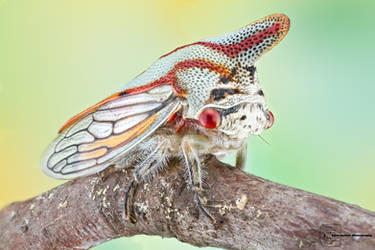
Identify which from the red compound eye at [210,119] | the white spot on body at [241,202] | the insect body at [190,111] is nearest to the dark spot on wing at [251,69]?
the insect body at [190,111]

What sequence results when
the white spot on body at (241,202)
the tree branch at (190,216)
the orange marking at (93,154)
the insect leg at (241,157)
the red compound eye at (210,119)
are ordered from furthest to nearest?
1. the insect leg at (241,157)
2. the orange marking at (93,154)
3. the red compound eye at (210,119)
4. the white spot on body at (241,202)
5. the tree branch at (190,216)

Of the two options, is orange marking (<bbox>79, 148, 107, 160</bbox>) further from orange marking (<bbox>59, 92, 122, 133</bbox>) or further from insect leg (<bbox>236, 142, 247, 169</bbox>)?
insect leg (<bbox>236, 142, 247, 169</bbox>)

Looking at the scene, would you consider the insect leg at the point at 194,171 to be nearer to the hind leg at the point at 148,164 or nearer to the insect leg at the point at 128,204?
the hind leg at the point at 148,164

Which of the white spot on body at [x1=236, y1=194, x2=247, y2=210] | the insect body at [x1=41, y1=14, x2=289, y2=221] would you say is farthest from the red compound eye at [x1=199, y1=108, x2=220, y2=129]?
the white spot on body at [x1=236, y1=194, x2=247, y2=210]

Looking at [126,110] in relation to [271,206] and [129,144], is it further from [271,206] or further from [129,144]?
[271,206]

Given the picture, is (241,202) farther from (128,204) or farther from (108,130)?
(108,130)

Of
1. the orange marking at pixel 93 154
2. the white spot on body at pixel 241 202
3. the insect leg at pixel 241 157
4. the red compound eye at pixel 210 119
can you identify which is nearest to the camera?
the white spot on body at pixel 241 202

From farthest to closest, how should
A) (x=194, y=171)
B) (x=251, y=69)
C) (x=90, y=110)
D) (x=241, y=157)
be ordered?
(x=241, y=157) < (x=90, y=110) < (x=251, y=69) < (x=194, y=171)

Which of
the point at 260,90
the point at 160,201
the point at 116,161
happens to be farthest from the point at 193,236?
the point at 260,90

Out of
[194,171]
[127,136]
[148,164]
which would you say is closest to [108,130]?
[127,136]
